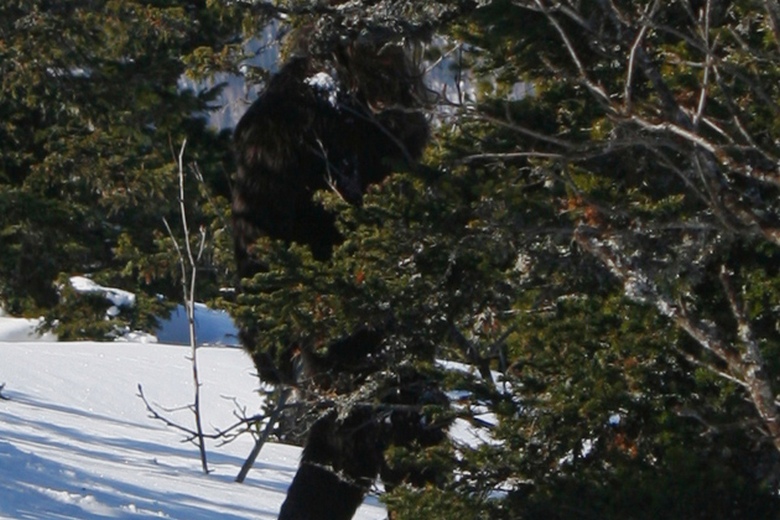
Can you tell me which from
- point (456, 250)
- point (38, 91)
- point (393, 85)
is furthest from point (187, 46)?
point (456, 250)

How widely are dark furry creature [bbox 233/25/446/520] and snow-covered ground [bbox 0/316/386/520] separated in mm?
1433

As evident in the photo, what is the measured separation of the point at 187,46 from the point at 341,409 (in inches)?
290

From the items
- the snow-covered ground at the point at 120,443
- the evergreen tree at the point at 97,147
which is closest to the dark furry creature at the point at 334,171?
the evergreen tree at the point at 97,147

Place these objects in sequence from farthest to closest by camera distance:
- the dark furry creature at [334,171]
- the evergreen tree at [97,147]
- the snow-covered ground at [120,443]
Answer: the evergreen tree at [97,147], the snow-covered ground at [120,443], the dark furry creature at [334,171]

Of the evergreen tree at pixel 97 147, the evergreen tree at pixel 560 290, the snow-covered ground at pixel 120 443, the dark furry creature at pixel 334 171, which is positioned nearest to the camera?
the evergreen tree at pixel 560 290

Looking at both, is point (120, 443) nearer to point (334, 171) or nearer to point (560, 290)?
point (334, 171)

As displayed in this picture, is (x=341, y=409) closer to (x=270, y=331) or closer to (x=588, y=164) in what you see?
(x=270, y=331)

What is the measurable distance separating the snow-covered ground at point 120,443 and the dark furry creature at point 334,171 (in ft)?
4.70

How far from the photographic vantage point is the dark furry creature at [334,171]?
5.64m

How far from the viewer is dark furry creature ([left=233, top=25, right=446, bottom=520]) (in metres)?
5.64

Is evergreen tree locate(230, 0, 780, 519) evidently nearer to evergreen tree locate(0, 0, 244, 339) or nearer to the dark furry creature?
the dark furry creature

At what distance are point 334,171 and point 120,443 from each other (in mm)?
4799

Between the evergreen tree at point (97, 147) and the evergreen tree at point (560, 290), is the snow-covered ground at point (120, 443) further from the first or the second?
the evergreen tree at point (560, 290)

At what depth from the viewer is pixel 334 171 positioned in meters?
5.62
